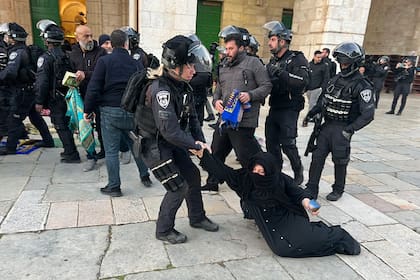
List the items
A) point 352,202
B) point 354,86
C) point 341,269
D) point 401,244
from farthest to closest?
point 352,202 < point 354,86 < point 401,244 < point 341,269

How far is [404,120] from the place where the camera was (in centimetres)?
1066

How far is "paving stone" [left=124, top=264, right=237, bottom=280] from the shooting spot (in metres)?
2.51

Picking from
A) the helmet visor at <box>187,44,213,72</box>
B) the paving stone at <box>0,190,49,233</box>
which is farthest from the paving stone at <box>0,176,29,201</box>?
the helmet visor at <box>187,44,213,72</box>

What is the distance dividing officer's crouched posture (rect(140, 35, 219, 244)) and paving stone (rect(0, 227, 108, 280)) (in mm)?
621

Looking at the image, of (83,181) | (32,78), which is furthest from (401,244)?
(32,78)

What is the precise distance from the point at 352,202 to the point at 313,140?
94cm

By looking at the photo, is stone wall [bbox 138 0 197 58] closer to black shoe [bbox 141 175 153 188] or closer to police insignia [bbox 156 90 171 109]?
black shoe [bbox 141 175 153 188]

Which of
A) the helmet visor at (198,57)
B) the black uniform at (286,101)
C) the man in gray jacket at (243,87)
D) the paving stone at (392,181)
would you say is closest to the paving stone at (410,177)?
the paving stone at (392,181)

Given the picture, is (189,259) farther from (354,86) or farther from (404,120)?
(404,120)

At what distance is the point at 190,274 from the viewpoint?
8.44 feet

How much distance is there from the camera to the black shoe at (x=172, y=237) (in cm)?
297

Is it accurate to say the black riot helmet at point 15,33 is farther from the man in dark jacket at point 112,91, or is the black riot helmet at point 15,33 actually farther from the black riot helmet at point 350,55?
the black riot helmet at point 350,55

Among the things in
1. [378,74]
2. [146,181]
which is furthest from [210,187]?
[378,74]

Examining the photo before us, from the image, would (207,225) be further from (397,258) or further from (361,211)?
(361,211)
